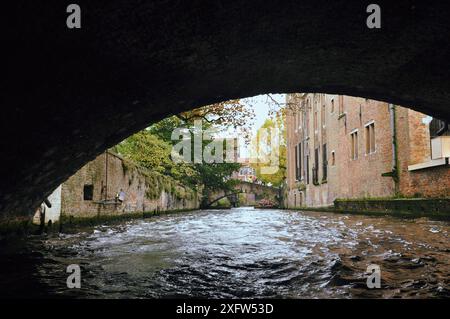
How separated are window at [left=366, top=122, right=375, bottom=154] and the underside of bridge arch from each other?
11.9 m

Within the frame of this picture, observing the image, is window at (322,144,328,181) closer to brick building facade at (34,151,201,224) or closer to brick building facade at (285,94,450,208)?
brick building facade at (285,94,450,208)

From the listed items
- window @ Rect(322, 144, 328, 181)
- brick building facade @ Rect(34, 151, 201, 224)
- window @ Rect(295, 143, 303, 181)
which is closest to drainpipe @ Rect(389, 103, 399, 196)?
brick building facade @ Rect(34, 151, 201, 224)

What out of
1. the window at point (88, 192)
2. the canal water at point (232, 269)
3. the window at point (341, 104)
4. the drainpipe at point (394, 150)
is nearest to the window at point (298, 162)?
the window at point (341, 104)

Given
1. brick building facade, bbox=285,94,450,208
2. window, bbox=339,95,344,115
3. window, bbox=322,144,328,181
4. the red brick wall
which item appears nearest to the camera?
the red brick wall

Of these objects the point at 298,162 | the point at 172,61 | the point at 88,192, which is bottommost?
the point at 88,192

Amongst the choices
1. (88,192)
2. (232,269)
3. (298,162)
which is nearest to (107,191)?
(88,192)

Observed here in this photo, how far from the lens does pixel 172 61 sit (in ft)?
10.6

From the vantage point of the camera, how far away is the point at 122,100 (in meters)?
3.70

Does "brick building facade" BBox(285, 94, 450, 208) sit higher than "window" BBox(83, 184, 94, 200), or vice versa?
"brick building facade" BBox(285, 94, 450, 208)

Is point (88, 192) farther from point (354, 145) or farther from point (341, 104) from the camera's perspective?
point (341, 104)

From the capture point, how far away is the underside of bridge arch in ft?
8.49

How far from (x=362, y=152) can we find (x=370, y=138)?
93cm
